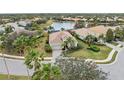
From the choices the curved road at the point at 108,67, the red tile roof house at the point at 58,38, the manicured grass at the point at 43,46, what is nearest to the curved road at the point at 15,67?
the curved road at the point at 108,67

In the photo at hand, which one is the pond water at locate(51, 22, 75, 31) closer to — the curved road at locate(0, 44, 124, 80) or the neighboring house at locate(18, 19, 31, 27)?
the neighboring house at locate(18, 19, 31, 27)

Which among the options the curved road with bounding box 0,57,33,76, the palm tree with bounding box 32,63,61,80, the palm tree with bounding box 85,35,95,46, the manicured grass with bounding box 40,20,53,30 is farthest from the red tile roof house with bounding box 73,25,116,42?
the curved road with bounding box 0,57,33,76

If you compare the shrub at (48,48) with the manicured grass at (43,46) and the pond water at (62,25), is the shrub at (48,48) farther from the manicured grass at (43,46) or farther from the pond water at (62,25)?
the pond water at (62,25)

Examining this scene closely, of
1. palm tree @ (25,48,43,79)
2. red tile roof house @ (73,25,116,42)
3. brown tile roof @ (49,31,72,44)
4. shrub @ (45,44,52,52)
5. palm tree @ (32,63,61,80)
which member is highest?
red tile roof house @ (73,25,116,42)

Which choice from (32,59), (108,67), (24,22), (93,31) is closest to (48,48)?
(32,59)

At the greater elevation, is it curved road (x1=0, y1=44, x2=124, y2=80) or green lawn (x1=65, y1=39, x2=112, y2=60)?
green lawn (x1=65, y1=39, x2=112, y2=60)

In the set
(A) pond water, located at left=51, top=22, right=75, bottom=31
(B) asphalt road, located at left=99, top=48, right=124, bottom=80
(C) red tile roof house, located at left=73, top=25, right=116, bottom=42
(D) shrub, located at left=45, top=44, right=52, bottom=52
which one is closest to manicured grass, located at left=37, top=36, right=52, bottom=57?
(D) shrub, located at left=45, top=44, right=52, bottom=52

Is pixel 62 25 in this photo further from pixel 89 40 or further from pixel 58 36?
pixel 89 40
